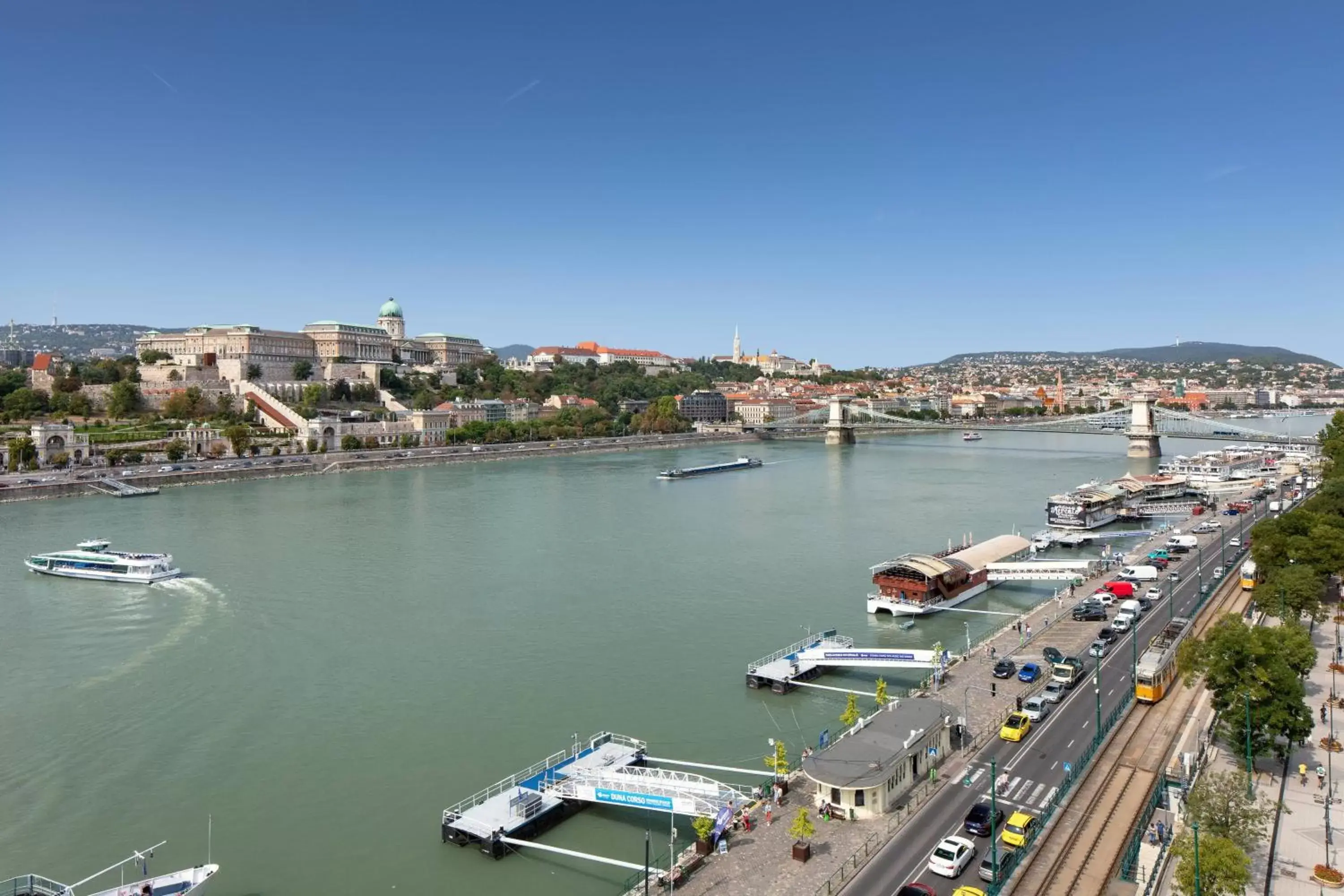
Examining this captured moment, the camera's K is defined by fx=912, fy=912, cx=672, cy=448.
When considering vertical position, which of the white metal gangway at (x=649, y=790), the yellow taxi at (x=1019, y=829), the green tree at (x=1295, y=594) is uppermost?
the green tree at (x=1295, y=594)

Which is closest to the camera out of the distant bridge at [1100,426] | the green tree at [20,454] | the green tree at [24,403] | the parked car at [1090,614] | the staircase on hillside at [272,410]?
the parked car at [1090,614]

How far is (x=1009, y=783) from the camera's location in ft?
15.4

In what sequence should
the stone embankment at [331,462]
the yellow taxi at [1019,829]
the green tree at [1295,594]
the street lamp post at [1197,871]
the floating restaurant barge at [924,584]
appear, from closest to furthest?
1. the street lamp post at [1197,871]
2. the yellow taxi at [1019,829]
3. the green tree at [1295,594]
4. the floating restaurant barge at [924,584]
5. the stone embankment at [331,462]

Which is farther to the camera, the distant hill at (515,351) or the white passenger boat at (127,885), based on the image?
the distant hill at (515,351)

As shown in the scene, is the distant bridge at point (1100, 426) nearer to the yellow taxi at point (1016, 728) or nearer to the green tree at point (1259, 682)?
the green tree at point (1259, 682)

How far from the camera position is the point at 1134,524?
14.9 m

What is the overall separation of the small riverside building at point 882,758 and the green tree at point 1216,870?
4.19ft

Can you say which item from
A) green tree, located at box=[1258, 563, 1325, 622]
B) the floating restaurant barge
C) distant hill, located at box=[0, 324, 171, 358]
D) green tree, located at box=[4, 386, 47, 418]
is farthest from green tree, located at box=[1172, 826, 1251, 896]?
distant hill, located at box=[0, 324, 171, 358]

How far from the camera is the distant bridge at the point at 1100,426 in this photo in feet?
88.7

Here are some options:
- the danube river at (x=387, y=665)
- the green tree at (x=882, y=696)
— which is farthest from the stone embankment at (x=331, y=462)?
the green tree at (x=882, y=696)

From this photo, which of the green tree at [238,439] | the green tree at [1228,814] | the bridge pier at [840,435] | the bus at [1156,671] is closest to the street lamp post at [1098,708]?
the bus at [1156,671]

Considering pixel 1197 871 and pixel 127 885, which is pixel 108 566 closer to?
pixel 127 885

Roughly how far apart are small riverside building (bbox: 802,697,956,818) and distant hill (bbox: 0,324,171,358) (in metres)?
109

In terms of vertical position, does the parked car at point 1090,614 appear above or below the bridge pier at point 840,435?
below
